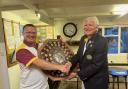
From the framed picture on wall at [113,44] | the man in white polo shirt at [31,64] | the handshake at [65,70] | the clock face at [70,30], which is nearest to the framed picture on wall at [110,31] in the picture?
Result: the framed picture on wall at [113,44]

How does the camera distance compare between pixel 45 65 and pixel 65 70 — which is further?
pixel 65 70

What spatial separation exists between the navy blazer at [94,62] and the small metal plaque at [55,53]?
0.39 feet

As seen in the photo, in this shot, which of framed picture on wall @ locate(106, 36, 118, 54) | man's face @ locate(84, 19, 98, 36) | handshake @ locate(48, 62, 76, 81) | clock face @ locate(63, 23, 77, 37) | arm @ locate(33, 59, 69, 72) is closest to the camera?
arm @ locate(33, 59, 69, 72)

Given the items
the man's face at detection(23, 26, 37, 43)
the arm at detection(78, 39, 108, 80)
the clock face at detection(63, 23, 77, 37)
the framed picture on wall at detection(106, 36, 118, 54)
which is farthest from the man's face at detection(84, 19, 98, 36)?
the clock face at detection(63, 23, 77, 37)

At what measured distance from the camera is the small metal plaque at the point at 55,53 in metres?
2.27

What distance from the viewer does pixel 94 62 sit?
7.34 feet

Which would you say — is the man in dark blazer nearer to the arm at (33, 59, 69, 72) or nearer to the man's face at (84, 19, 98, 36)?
the man's face at (84, 19, 98, 36)

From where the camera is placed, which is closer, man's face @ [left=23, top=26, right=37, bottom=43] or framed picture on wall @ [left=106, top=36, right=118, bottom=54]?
man's face @ [left=23, top=26, right=37, bottom=43]

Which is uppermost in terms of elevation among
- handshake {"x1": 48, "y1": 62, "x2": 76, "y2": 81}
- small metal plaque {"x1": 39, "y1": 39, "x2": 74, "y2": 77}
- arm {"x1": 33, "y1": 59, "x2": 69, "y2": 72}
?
small metal plaque {"x1": 39, "y1": 39, "x2": 74, "y2": 77}

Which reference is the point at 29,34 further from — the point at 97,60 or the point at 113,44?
the point at 113,44

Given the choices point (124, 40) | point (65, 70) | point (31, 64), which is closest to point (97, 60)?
point (65, 70)

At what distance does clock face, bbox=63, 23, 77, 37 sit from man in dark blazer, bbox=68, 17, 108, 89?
4315 mm

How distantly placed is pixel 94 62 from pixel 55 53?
1.69ft

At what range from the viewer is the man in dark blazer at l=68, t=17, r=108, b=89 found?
2.23 meters
